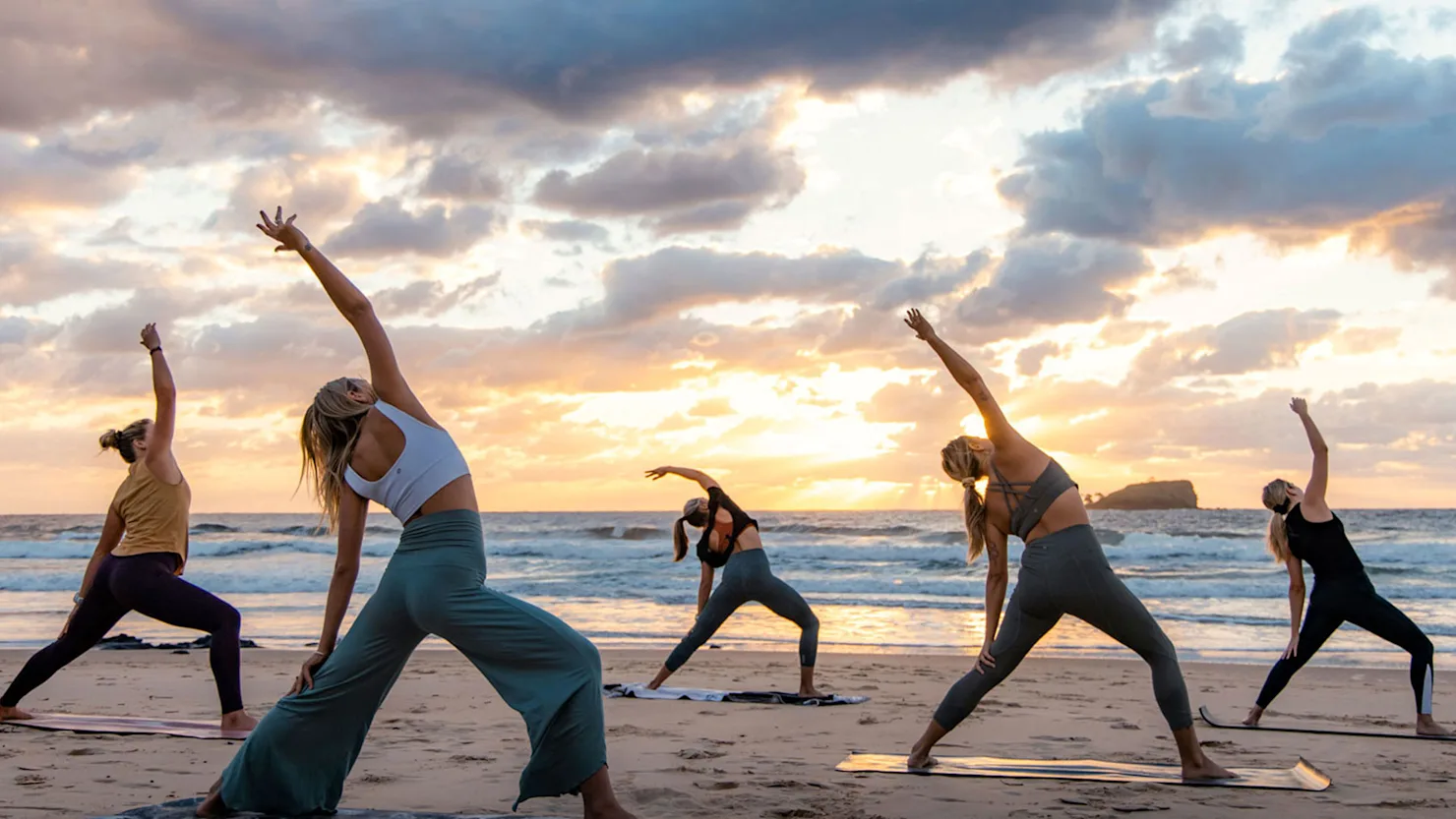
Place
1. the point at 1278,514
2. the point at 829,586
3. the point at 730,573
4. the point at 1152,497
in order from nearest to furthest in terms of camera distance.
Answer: the point at 1278,514 → the point at 730,573 → the point at 829,586 → the point at 1152,497

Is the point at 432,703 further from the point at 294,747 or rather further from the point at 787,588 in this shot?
the point at 294,747

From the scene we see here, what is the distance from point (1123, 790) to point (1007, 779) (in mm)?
528

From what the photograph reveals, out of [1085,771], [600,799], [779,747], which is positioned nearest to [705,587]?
[779,747]

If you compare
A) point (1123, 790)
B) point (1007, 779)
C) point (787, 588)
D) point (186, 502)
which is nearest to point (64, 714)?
point (186, 502)

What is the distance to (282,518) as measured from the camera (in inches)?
3019

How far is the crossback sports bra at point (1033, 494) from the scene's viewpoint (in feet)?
17.6

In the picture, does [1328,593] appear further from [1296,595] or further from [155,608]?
[155,608]

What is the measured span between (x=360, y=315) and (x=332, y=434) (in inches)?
16.9

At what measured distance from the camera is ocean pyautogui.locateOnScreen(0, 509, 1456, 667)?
14766 millimetres

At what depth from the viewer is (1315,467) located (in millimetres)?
6805

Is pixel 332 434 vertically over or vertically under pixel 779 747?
over

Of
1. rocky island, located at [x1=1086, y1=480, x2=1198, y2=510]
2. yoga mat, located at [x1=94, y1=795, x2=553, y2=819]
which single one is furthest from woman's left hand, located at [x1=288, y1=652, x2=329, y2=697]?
rocky island, located at [x1=1086, y1=480, x2=1198, y2=510]

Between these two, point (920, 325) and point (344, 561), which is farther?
point (920, 325)

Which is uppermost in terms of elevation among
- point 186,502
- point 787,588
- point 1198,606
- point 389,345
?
point 389,345
